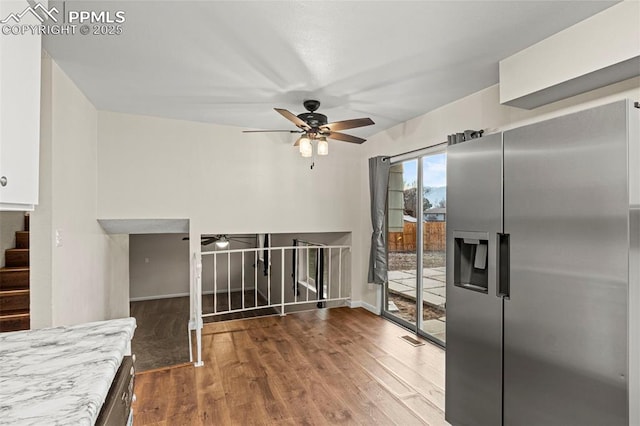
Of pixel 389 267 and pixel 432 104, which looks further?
pixel 389 267

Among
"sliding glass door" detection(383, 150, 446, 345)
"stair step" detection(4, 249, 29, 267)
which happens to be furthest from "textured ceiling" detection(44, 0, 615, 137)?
"stair step" detection(4, 249, 29, 267)

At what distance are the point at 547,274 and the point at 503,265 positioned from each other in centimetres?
28

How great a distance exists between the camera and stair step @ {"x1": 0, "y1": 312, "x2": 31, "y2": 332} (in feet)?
7.74

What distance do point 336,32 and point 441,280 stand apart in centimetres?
281

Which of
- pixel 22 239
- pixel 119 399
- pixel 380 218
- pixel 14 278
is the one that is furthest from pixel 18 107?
pixel 380 218

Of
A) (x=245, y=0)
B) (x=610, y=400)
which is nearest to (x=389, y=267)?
(x=610, y=400)

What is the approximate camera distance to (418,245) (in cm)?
402

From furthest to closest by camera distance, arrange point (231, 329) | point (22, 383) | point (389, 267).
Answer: point (389, 267) → point (231, 329) → point (22, 383)

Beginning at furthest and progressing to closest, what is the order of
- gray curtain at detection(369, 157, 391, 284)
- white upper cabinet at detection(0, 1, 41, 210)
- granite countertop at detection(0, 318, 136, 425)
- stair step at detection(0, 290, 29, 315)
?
gray curtain at detection(369, 157, 391, 284) < stair step at detection(0, 290, 29, 315) < white upper cabinet at detection(0, 1, 41, 210) < granite countertop at detection(0, 318, 136, 425)

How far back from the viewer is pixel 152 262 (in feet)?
26.6

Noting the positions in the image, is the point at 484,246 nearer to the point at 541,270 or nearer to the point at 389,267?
the point at 541,270

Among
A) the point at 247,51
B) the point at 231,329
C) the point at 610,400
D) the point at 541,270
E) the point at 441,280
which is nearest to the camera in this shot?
the point at 610,400

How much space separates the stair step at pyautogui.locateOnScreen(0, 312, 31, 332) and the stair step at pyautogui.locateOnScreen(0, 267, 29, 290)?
0.38 m

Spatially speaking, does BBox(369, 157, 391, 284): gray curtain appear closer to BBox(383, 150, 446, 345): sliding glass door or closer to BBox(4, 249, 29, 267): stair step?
BBox(383, 150, 446, 345): sliding glass door
